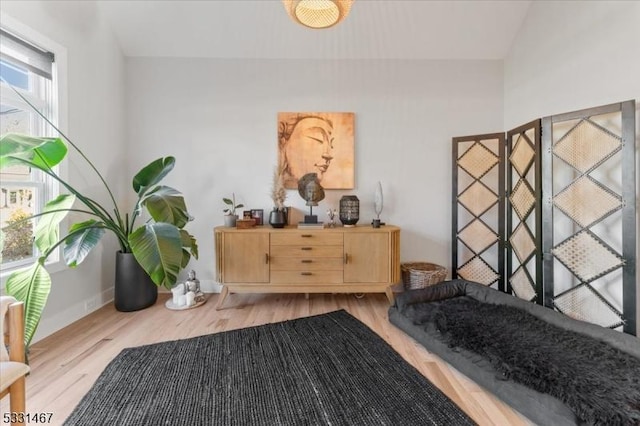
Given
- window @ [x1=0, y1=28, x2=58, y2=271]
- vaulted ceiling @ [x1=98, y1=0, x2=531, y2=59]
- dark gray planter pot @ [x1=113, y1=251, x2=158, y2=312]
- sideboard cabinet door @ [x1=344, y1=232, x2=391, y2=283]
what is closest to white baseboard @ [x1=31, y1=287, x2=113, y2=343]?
dark gray planter pot @ [x1=113, y1=251, x2=158, y2=312]

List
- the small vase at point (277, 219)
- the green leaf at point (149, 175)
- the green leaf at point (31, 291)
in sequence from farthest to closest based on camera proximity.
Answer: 1. the small vase at point (277, 219)
2. the green leaf at point (149, 175)
3. the green leaf at point (31, 291)

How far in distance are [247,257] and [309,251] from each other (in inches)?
23.0

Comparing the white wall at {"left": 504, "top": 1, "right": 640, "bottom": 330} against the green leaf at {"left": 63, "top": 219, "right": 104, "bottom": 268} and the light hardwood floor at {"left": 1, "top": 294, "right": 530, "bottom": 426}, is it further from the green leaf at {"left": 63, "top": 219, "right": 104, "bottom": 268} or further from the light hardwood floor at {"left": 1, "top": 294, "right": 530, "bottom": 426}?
the green leaf at {"left": 63, "top": 219, "right": 104, "bottom": 268}

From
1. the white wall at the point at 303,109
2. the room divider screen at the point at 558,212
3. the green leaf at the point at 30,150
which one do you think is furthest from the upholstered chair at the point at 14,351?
the room divider screen at the point at 558,212

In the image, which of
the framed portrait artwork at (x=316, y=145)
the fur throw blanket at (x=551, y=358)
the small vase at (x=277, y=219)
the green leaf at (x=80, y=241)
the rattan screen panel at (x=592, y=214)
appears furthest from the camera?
the framed portrait artwork at (x=316, y=145)

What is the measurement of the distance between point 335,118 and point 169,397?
107 inches

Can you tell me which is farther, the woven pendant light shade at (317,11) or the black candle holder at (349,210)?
the black candle holder at (349,210)

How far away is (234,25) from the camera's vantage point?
103 inches

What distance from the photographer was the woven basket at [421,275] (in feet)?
8.45

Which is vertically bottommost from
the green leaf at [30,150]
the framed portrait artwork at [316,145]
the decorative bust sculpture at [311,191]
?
the decorative bust sculpture at [311,191]

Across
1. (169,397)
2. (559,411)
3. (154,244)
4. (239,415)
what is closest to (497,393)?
(559,411)

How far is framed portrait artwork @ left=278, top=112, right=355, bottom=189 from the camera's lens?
2867mm

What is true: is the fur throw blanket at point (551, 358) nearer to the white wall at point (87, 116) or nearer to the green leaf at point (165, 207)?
the green leaf at point (165, 207)

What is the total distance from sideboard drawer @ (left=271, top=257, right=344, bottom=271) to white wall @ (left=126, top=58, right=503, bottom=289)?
67 centimetres
